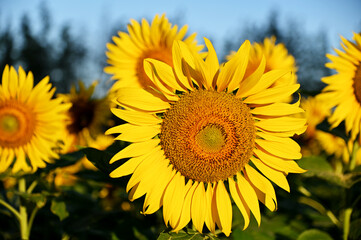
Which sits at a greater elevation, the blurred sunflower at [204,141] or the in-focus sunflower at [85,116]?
the blurred sunflower at [204,141]

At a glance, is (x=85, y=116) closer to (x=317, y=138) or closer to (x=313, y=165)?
(x=313, y=165)

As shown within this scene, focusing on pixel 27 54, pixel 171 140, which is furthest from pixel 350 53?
pixel 27 54

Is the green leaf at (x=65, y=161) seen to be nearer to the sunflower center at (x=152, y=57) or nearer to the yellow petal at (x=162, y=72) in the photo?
the sunflower center at (x=152, y=57)

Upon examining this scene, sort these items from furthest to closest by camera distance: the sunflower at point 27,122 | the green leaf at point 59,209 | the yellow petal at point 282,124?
the sunflower at point 27,122
the green leaf at point 59,209
the yellow petal at point 282,124

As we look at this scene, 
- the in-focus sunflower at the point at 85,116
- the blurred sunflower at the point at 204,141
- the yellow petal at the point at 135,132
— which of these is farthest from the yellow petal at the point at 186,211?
the in-focus sunflower at the point at 85,116

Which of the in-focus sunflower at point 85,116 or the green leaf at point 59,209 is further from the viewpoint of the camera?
the in-focus sunflower at point 85,116

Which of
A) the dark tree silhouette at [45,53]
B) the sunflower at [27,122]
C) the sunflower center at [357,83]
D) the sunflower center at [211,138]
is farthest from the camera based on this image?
the dark tree silhouette at [45,53]

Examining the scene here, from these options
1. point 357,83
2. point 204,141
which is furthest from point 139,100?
point 357,83

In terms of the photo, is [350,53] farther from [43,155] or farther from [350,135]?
[43,155]
